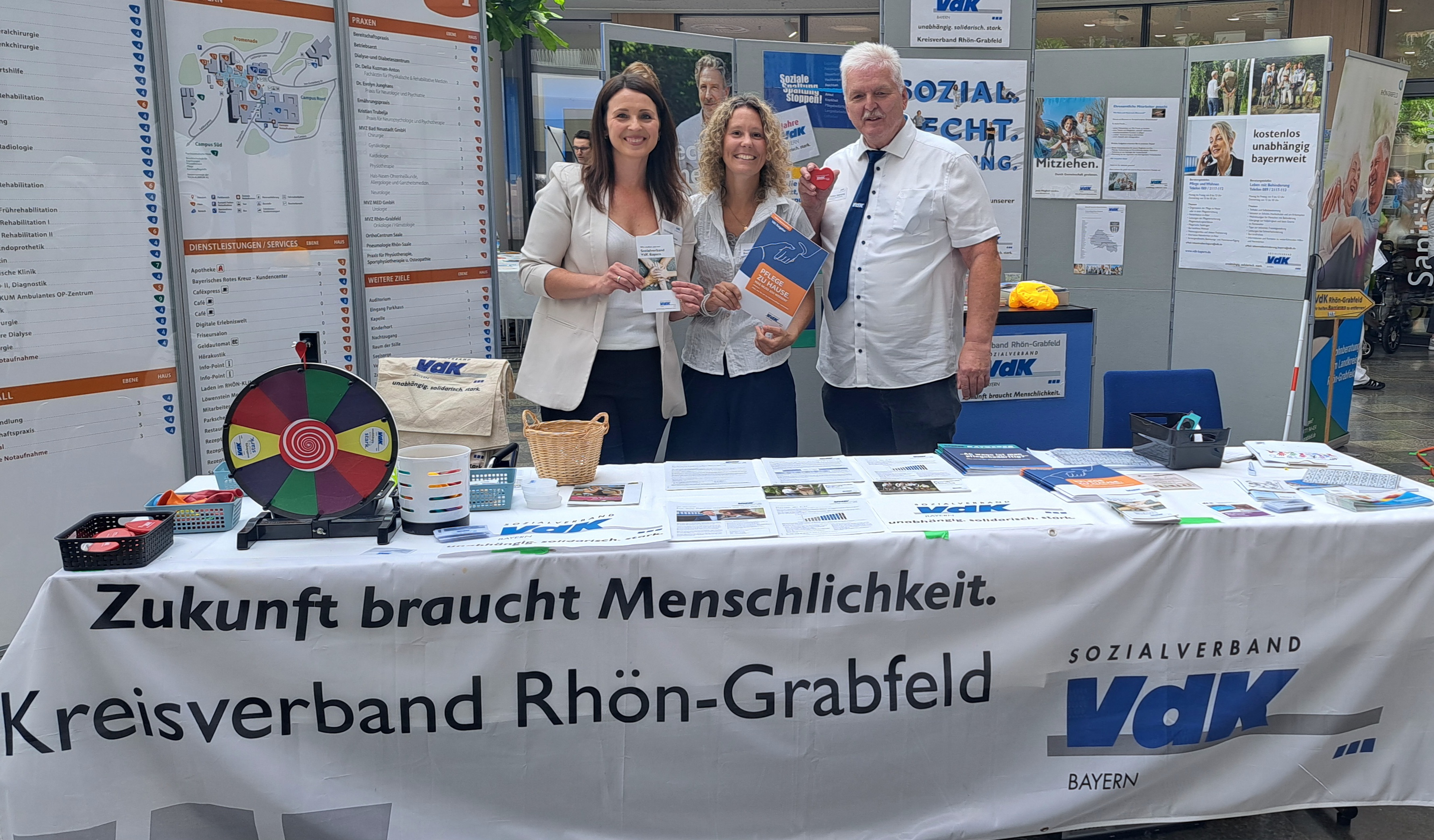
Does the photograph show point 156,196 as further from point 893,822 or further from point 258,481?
point 893,822

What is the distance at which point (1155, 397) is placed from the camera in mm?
3020

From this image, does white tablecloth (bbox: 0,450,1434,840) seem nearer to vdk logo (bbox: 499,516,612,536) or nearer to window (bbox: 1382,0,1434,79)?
vdk logo (bbox: 499,516,612,536)

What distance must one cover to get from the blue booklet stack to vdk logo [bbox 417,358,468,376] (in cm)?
121

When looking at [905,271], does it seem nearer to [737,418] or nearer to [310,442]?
[737,418]

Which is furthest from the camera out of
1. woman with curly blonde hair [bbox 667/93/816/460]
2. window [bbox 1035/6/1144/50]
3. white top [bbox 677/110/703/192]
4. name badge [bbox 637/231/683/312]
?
window [bbox 1035/6/1144/50]

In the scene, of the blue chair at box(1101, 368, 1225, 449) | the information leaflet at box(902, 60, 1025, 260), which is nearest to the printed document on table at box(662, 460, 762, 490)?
the blue chair at box(1101, 368, 1225, 449)

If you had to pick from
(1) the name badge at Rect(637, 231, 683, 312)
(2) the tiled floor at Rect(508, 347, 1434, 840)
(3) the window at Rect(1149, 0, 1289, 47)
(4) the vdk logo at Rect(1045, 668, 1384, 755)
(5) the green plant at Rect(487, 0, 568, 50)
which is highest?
(3) the window at Rect(1149, 0, 1289, 47)

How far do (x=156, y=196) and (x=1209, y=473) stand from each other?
2.88 meters

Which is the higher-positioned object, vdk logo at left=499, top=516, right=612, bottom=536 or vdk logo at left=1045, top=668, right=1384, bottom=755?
vdk logo at left=499, top=516, right=612, bottom=536

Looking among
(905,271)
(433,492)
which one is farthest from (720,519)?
(905,271)

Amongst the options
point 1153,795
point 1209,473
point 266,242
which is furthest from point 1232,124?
point 266,242

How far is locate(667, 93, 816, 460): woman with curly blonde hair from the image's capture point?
303 cm

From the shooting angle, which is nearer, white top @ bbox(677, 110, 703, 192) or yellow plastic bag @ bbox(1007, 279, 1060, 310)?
yellow plastic bag @ bbox(1007, 279, 1060, 310)

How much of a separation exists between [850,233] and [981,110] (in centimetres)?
190
